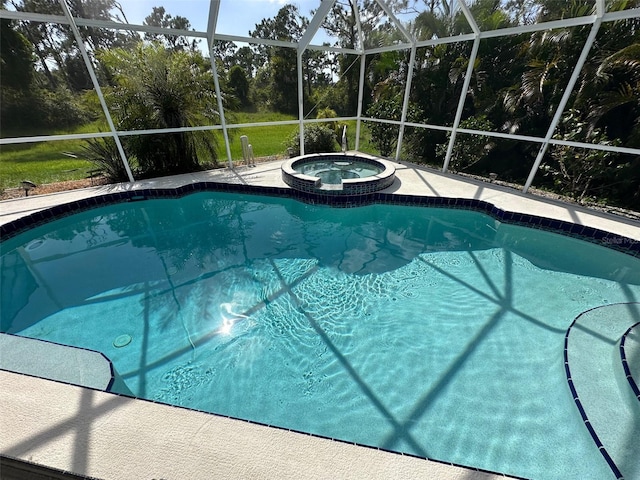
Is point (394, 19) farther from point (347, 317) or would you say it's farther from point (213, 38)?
point (347, 317)

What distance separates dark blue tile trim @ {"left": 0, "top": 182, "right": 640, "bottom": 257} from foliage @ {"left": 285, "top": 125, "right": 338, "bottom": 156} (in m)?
3.14

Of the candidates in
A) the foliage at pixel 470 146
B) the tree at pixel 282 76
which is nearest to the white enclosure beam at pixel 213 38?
the foliage at pixel 470 146

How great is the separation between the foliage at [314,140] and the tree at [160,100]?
8.61ft

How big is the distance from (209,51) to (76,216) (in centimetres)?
463

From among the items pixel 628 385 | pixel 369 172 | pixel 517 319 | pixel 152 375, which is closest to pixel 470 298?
pixel 517 319

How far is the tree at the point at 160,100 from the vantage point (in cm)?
670

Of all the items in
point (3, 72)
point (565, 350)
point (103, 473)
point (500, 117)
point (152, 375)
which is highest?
point (3, 72)

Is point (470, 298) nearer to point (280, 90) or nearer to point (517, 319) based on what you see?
point (517, 319)

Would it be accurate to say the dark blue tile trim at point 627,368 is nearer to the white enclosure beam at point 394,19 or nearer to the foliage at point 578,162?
the foliage at point 578,162

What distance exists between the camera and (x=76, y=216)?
615cm

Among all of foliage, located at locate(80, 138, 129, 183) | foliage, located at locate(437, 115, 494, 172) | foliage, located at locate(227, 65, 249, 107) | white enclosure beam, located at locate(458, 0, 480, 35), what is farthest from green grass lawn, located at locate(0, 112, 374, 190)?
foliage, located at locate(227, 65, 249, 107)

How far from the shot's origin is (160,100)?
689 cm

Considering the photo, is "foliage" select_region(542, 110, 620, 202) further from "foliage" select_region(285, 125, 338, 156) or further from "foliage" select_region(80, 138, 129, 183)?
"foliage" select_region(80, 138, 129, 183)

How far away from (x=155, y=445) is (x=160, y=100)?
727 cm
